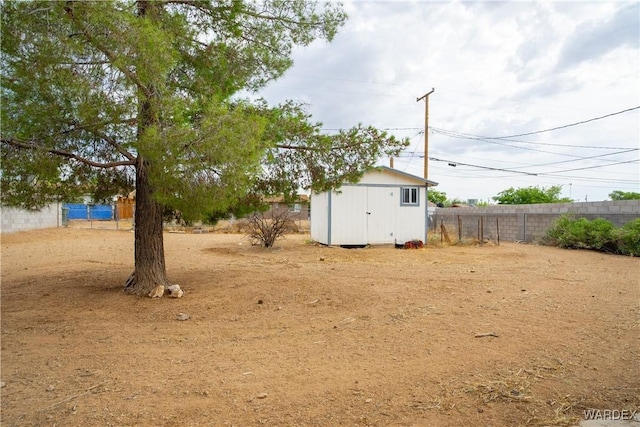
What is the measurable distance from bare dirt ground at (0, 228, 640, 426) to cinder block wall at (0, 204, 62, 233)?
13612 millimetres

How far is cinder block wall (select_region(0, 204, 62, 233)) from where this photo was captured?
1965cm

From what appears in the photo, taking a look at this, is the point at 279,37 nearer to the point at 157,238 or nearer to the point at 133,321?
the point at 157,238

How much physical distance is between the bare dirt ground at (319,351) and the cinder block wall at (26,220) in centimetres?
1361

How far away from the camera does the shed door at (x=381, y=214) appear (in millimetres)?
16859

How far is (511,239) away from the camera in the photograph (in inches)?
800

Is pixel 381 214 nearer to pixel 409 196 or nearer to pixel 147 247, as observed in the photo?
pixel 409 196

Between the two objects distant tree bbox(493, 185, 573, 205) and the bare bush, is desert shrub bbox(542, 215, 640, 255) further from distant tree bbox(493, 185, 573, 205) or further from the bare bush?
distant tree bbox(493, 185, 573, 205)

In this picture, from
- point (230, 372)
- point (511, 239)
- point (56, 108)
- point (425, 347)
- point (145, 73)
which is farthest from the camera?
→ point (511, 239)

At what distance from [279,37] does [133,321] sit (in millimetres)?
5018

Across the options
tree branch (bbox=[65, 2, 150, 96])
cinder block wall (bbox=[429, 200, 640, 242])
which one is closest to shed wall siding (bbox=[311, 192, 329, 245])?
cinder block wall (bbox=[429, 200, 640, 242])

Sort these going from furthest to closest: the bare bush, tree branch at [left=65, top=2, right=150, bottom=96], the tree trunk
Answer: the bare bush < the tree trunk < tree branch at [left=65, top=2, right=150, bottom=96]

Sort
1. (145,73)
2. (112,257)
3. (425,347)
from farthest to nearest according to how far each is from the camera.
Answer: (112,257) < (145,73) < (425,347)

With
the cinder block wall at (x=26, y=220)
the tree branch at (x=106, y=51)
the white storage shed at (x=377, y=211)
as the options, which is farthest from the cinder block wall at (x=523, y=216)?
the cinder block wall at (x=26, y=220)

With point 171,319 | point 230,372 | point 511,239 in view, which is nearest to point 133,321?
point 171,319
